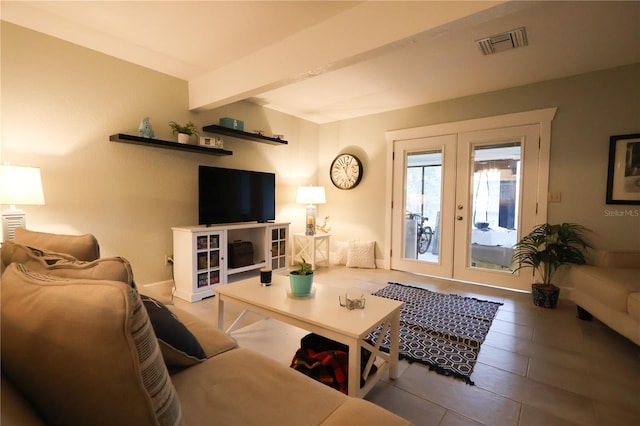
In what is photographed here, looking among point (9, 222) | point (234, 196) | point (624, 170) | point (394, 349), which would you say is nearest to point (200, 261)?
point (234, 196)

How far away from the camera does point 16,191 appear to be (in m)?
1.99

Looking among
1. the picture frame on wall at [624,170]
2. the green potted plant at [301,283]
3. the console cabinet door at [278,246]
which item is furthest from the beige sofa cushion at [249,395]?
the picture frame on wall at [624,170]

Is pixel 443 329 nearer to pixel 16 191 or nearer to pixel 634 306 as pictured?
pixel 634 306

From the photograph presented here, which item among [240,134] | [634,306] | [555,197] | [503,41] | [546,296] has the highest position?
[503,41]

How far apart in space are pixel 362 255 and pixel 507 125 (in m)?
2.51

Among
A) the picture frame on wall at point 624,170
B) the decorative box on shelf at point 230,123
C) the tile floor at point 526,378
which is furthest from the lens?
the decorative box on shelf at point 230,123

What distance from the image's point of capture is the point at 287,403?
96 centimetres

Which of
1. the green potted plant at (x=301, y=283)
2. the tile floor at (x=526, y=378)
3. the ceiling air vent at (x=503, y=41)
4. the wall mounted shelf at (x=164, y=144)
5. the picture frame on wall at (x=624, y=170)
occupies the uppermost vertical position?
the ceiling air vent at (x=503, y=41)

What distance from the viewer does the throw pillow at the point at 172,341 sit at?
103 cm

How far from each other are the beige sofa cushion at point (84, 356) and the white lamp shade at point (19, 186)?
2.05 metres

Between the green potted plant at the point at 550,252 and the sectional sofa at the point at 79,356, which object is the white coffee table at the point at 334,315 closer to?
the sectional sofa at the point at 79,356

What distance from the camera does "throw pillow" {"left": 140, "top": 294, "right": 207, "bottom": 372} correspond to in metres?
1.03

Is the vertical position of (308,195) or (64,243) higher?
(308,195)

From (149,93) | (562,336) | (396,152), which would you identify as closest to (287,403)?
(562,336)
